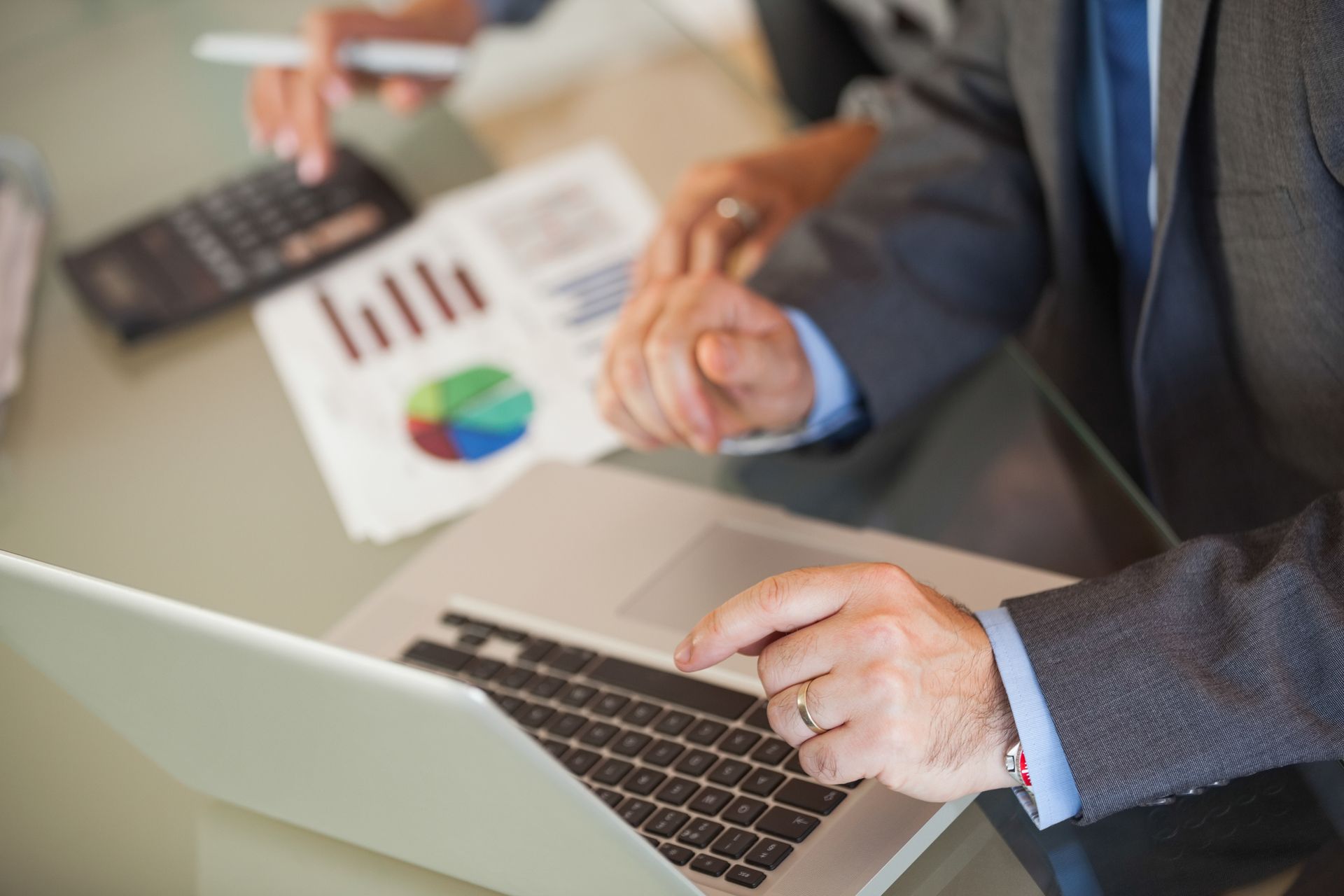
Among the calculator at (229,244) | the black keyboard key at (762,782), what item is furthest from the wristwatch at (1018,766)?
the calculator at (229,244)

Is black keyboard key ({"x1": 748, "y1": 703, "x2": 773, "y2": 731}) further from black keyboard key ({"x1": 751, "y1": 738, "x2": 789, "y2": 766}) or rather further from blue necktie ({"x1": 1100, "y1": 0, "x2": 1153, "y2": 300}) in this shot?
blue necktie ({"x1": 1100, "y1": 0, "x2": 1153, "y2": 300})

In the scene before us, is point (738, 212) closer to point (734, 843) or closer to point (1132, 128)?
point (1132, 128)

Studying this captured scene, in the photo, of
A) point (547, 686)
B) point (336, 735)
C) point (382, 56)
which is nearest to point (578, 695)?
point (547, 686)

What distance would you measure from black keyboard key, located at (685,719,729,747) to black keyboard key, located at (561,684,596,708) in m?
0.06

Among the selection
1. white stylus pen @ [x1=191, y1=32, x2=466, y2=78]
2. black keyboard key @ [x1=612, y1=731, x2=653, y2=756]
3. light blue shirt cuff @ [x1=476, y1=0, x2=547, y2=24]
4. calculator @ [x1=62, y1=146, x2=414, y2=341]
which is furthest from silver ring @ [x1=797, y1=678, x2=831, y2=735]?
light blue shirt cuff @ [x1=476, y1=0, x2=547, y2=24]

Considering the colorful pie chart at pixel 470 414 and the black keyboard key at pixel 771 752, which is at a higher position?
the colorful pie chart at pixel 470 414

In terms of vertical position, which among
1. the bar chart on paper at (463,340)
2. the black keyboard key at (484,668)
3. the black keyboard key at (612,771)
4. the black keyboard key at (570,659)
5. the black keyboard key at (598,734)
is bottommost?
the black keyboard key at (612,771)

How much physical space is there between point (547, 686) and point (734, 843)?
154 mm

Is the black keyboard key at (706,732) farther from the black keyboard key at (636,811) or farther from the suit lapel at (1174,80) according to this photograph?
the suit lapel at (1174,80)

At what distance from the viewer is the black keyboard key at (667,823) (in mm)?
591

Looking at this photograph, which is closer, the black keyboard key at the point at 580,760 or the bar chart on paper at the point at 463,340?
the black keyboard key at the point at 580,760

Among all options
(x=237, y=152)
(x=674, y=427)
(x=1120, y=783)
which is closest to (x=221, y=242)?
(x=237, y=152)

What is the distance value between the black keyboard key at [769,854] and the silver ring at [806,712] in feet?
0.17

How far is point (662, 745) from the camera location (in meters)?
0.63
